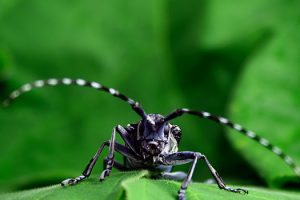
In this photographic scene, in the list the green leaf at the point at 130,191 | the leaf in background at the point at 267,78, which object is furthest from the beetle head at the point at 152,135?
the leaf in background at the point at 267,78

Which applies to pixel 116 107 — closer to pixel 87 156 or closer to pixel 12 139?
pixel 87 156

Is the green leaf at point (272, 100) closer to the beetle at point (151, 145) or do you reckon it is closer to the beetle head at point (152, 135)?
the beetle at point (151, 145)

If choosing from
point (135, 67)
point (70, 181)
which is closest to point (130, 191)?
point (70, 181)

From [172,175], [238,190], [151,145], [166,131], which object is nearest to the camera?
[238,190]

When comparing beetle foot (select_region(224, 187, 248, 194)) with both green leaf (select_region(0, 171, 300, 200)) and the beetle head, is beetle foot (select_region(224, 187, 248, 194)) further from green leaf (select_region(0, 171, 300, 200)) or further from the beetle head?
the beetle head

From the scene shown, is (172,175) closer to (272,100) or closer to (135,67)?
(272,100)
